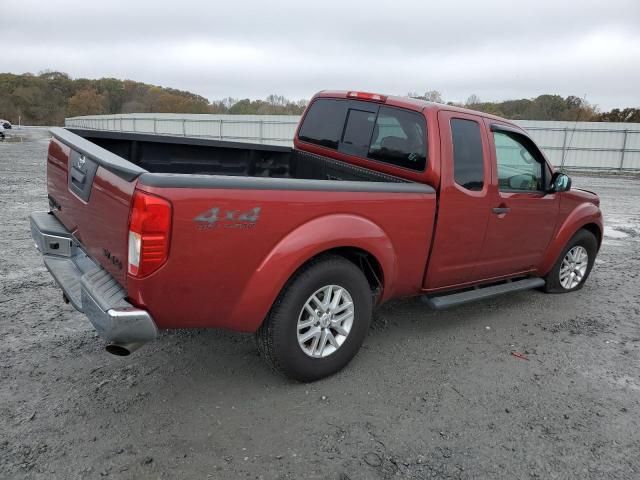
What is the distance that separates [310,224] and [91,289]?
4.19ft

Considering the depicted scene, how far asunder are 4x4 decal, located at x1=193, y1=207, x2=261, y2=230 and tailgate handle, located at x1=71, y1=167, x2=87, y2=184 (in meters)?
0.97

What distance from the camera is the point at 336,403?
319cm

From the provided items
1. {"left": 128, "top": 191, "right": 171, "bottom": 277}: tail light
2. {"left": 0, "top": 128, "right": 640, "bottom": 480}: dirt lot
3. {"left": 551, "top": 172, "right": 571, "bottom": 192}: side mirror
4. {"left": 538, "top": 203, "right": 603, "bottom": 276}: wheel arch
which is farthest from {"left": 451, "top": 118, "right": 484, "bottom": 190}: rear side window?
{"left": 128, "top": 191, "right": 171, "bottom": 277}: tail light

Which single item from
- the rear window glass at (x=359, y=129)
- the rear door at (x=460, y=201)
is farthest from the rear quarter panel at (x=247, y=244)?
the rear window glass at (x=359, y=129)

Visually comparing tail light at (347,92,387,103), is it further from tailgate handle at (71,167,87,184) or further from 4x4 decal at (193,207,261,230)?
tailgate handle at (71,167,87,184)

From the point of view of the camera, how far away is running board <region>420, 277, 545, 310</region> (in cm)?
403

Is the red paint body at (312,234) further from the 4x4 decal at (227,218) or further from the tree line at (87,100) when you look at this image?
the tree line at (87,100)

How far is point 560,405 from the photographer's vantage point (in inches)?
129

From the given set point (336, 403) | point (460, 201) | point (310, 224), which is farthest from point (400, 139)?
point (336, 403)

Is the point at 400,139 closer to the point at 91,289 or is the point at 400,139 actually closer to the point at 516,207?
the point at 516,207

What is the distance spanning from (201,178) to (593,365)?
10.6 ft

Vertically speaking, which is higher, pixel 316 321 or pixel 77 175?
pixel 77 175

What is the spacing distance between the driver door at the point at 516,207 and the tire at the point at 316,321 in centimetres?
141

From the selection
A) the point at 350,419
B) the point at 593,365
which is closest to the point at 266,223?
the point at 350,419
